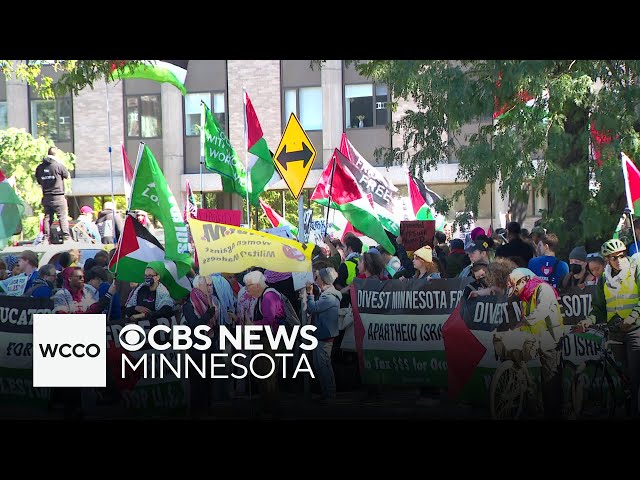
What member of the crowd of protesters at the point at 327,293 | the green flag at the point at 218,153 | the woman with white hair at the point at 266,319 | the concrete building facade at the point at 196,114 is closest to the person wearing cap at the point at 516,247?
the crowd of protesters at the point at 327,293

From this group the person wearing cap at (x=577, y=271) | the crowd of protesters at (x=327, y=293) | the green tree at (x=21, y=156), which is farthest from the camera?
the green tree at (x=21, y=156)

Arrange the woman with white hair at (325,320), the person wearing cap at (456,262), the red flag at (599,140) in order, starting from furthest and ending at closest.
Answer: the person wearing cap at (456,262)
the red flag at (599,140)
the woman with white hair at (325,320)

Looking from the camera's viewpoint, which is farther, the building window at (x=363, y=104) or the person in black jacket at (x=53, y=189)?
the building window at (x=363, y=104)

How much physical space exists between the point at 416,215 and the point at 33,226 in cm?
960

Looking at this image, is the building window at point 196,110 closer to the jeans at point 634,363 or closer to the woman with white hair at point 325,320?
the woman with white hair at point 325,320

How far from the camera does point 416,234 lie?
46.2 ft

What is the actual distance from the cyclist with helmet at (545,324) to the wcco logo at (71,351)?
4.00 m

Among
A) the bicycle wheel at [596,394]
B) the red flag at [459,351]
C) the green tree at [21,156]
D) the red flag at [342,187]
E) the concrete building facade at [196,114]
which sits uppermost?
the concrete building facade at [196,114]

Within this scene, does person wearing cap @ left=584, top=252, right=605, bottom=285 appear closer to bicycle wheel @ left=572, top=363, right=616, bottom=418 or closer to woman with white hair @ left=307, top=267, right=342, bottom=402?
bicycle wheel @ left=572, top=363, right=616, bottom=418

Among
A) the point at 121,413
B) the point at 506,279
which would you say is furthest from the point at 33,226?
the point at 506,279

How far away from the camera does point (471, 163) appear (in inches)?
532

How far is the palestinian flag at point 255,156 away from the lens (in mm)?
15406

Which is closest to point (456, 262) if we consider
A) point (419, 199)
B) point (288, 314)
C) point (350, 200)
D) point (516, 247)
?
point (516, 247)

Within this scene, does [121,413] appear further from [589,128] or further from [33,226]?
[33,226]
